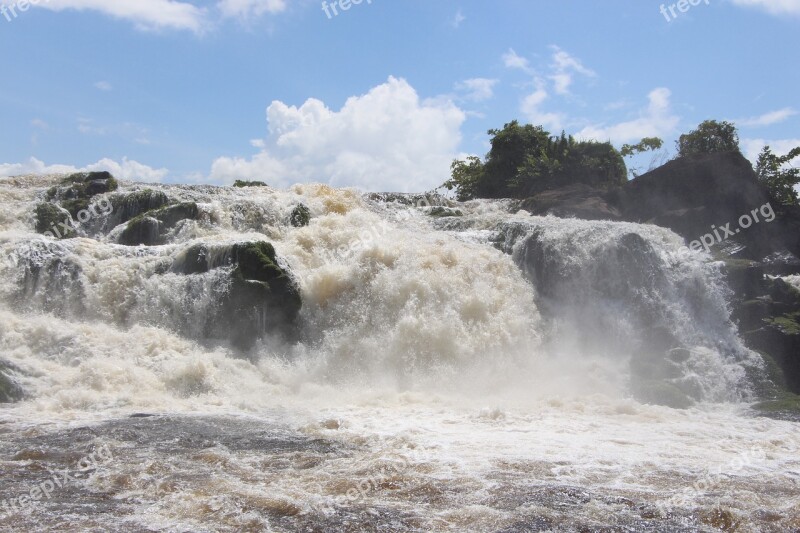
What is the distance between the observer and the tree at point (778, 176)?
25047 millimetres

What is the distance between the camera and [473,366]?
43.0 ft

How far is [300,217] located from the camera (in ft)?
59.8

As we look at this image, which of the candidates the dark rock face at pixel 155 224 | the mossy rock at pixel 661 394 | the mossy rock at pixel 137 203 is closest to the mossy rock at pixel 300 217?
the dark rock face at pixel 155 224

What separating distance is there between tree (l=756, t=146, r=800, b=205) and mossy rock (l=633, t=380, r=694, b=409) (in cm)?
1520

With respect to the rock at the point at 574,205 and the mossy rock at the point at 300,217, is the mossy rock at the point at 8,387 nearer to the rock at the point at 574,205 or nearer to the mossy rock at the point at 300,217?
the mossy rock at the point at 300,217

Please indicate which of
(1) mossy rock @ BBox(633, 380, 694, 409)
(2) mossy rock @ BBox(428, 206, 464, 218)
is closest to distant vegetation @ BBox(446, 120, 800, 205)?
(2) mossy rock @ BBox(428, 206, 464, 218)

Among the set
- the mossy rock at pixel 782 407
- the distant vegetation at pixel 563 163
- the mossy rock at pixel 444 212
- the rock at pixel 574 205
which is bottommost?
the mossy rock at pixel 782 407

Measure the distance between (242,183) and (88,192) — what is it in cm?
616

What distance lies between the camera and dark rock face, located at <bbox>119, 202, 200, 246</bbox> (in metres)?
16.7

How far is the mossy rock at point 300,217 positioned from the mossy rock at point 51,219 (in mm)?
5760

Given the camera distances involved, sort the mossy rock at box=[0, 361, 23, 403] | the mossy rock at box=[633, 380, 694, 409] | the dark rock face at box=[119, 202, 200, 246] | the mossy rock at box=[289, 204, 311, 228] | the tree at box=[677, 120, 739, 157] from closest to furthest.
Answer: the mossy rock at box=[0, 361, 23, 403] < the mossy rock at box=[633, 380, 694, 409] < the dark rock face at box=[119, 202, 200, 246] < the mossy rock at box=[289, 204, 311, 228] < the tree at box=[677, 120, 739, 157]

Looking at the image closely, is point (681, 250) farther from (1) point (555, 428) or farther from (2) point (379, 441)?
(2) point (379, 441)

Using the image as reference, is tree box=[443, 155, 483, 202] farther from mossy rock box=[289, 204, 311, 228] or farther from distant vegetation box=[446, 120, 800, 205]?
mossy rock box=[289, 204, 311, 228]

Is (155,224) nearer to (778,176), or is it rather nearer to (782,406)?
(782,406)
